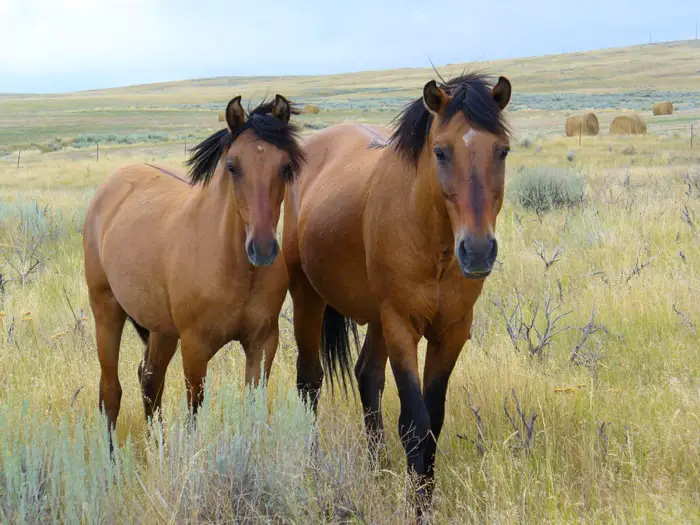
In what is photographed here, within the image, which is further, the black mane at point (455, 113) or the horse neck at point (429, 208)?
the horse neck at point (429, 208)

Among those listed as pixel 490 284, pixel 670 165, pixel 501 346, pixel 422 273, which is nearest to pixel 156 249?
pixel 422 273

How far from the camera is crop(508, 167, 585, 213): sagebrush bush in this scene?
38.0ft

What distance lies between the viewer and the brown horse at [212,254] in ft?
12.3

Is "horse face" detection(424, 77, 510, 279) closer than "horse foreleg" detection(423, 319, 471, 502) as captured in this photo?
Yes

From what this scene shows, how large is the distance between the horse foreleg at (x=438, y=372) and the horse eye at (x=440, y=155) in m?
0.94

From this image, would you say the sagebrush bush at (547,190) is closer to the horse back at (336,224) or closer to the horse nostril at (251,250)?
the horse back at (336,224)

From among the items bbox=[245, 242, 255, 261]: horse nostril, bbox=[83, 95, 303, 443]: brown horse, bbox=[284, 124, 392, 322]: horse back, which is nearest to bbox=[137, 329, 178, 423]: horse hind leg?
bbox=[83, 95, 303, 443]: brown horse

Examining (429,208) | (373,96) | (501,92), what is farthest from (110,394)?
(373,96)

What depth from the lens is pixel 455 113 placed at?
10.9 feet

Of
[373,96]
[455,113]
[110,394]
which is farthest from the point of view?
[373,96]

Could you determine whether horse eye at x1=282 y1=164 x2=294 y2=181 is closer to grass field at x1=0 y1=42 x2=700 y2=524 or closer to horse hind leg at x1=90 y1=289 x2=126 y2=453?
grass field at x1=0 y1=42 x2=700 y2=524

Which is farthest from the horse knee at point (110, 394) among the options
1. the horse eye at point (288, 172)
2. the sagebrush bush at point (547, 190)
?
the sagebrush bush at point (547, 190)

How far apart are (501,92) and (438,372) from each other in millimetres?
1441

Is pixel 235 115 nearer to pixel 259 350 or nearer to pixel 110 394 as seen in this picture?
pixel 259 350
